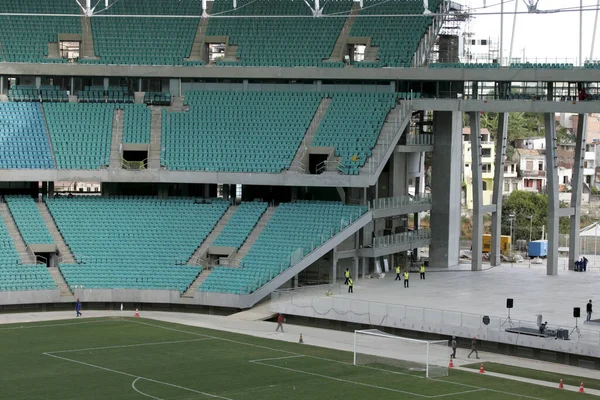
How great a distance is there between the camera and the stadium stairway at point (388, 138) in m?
59.2

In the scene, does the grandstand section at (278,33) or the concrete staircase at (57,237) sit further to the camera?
the grandstand section at (278,33)

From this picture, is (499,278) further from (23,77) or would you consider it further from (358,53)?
(23,77)

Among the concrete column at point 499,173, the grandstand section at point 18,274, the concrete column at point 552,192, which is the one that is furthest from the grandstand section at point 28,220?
the concrete column at point 552,192

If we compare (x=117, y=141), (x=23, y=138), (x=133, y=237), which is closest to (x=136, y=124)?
(x=117, y=141)

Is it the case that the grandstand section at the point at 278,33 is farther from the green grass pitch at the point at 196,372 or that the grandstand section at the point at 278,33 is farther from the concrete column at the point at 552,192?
the green grass pitch at the point at 196,372

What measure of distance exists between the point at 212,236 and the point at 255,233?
2.22 metres

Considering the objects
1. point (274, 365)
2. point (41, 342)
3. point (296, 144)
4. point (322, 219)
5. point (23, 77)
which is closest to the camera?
point (274, 365)

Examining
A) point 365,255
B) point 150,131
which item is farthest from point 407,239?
point 150,131

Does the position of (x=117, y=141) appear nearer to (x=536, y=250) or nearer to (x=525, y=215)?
(x=536, y=250)

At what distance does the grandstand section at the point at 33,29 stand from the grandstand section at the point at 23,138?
325cm

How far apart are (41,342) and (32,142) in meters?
19.2

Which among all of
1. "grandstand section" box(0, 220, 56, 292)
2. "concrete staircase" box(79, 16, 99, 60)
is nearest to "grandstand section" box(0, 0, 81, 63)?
"concrete staircase" box(79, 16, 99, 60)

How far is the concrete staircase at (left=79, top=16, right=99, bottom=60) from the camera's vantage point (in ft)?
220

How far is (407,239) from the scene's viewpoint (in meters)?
63.2
